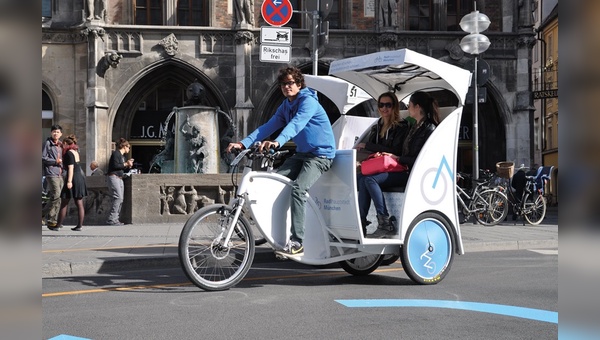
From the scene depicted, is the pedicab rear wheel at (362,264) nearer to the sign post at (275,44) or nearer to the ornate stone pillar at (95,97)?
the sign post at (275,44)

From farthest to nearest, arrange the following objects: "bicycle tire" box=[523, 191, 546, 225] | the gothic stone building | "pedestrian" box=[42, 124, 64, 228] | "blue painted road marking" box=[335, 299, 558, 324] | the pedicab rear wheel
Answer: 1. the gothic stone building
2. "bicycle tire" box=[523, 191, 546, 225]
3. "pedestrian" box=[42, 124, 64, 228]
4. the pedicab rear wheel
5. "blue painted road marking" box=[335, 299, 558, 324]

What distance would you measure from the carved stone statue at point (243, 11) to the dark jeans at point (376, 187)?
23494 millimetres

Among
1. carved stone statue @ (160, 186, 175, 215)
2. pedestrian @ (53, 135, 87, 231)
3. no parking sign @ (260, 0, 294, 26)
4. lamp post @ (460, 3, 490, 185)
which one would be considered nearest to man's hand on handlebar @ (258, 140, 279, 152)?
no parking sign @ (260, 0, 294, 26)

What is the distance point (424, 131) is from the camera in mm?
7125

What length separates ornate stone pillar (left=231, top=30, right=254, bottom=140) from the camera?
29.5 meters

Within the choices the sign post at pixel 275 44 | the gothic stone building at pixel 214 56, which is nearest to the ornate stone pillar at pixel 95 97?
the gothic stone building at pixel 214 56

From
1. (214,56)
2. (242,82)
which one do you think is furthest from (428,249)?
(214,56)

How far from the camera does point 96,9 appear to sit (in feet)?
94.7

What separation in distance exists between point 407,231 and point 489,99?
26.2 metres

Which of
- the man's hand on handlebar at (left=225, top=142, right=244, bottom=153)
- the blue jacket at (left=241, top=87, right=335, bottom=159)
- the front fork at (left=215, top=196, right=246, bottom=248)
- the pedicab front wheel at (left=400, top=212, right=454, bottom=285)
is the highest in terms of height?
the blue jacket at (left=241, top=87, right=335, bottom=159)

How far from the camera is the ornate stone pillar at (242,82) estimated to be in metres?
29.5

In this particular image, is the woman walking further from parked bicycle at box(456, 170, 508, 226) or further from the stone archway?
the stone archway

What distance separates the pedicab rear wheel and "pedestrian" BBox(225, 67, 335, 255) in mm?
1122
